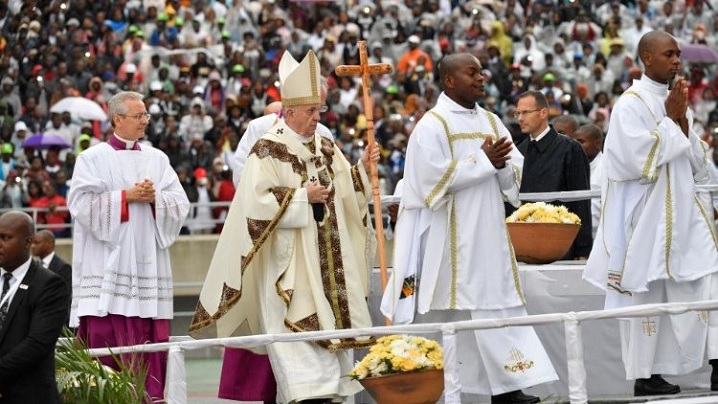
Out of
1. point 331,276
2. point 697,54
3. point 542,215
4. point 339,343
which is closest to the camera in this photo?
point 339,343

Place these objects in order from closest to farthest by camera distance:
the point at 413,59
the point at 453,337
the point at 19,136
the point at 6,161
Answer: the point at 453,337, the point at 6,161, the point at 19,136, the point at 413,59

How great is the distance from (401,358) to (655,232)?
199 cm

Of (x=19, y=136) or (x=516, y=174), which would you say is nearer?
(x=516, y=174)

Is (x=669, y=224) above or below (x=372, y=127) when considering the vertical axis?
below

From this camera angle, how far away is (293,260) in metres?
11.8

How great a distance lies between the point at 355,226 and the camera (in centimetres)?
1232

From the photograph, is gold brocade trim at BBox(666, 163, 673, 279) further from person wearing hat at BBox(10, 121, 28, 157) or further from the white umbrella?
person wearing hat at BBox(10, 121, 28, 157)

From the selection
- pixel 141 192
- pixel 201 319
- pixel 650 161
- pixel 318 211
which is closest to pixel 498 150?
pixel 650 161

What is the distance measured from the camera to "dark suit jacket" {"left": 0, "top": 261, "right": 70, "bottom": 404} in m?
9.29

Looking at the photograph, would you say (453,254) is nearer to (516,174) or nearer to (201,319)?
(516,174)

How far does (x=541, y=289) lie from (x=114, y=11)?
20546 millimetres

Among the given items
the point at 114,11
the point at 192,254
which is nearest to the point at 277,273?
the point at 192,254

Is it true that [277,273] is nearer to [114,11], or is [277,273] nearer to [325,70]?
[325,70]

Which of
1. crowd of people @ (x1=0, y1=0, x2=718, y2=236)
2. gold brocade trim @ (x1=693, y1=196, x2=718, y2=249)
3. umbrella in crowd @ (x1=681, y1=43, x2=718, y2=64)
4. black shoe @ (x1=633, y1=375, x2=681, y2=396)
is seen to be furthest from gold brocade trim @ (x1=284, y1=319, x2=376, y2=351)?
umbrella in crowd @ (x1=681, y1=43, x2=718, y2=64)
